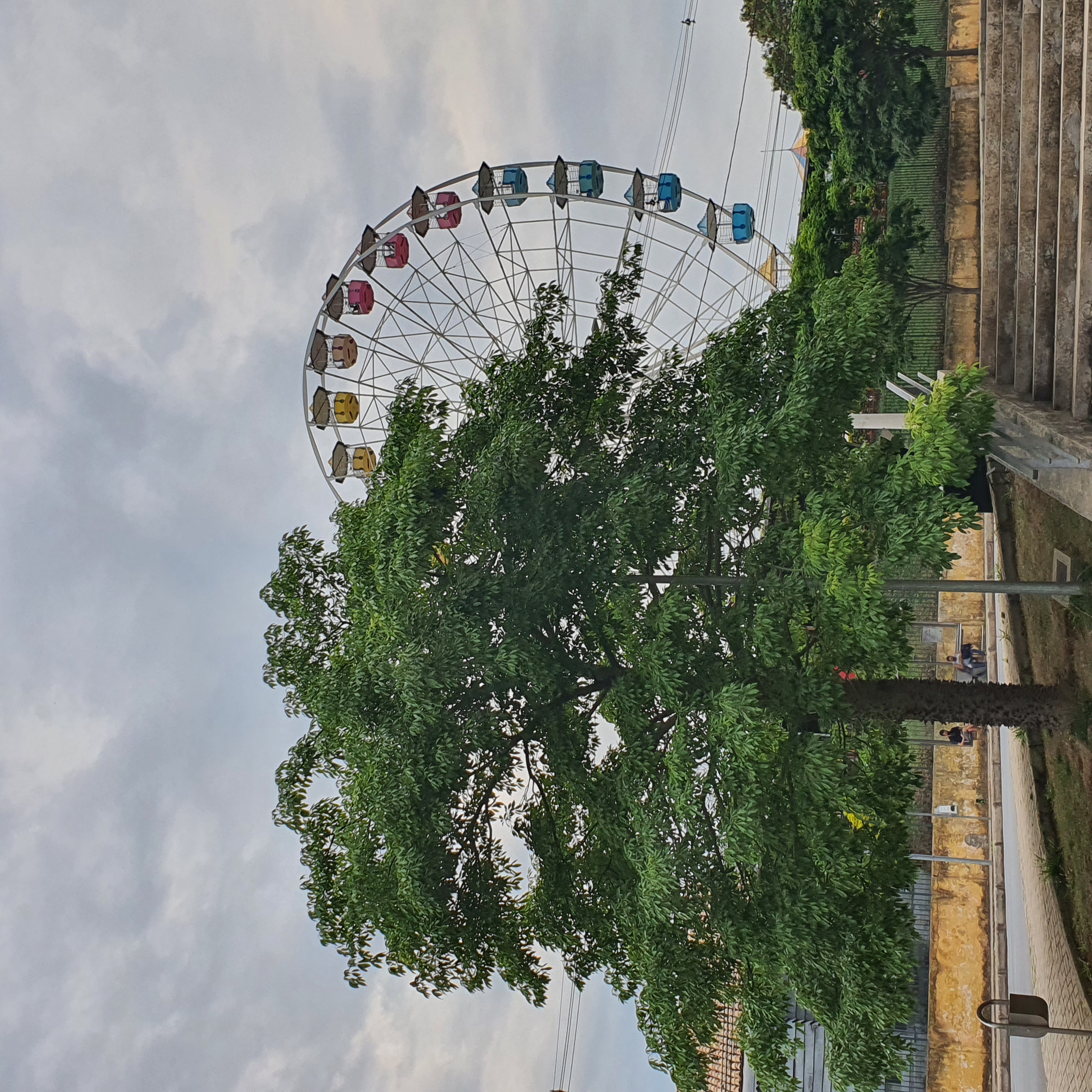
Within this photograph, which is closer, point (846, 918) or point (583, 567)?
point (846, 918)

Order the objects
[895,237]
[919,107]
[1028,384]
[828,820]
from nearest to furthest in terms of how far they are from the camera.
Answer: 1. [828,820]
2. [1028,384]
3. [919,107]
4. [895,237]

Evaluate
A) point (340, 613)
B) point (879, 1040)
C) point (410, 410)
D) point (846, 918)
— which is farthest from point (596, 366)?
point (879, 1040)

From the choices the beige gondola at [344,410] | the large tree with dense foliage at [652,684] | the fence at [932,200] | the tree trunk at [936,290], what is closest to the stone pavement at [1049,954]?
the large tree with dense foliage at [652,684]

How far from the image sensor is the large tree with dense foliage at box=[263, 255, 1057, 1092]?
8.98m

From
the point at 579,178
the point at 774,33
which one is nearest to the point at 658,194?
the point at 579,178

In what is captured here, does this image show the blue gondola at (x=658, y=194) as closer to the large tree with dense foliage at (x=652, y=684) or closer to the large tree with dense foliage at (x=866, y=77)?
the large tree with dense foliage at (x=866, y=77)

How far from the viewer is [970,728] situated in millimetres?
21797

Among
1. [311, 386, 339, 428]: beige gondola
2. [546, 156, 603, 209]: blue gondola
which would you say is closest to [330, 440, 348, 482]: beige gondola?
[311, 386, 339, 428]: beige gondola

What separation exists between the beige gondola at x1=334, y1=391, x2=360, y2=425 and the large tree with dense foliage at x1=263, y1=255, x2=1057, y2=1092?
12.8m

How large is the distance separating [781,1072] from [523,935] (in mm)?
3380

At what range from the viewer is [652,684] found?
31.7 feet

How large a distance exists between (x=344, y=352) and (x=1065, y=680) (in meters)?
18.5

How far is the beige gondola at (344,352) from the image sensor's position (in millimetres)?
23547

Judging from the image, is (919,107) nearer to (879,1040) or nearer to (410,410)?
(410,410)
